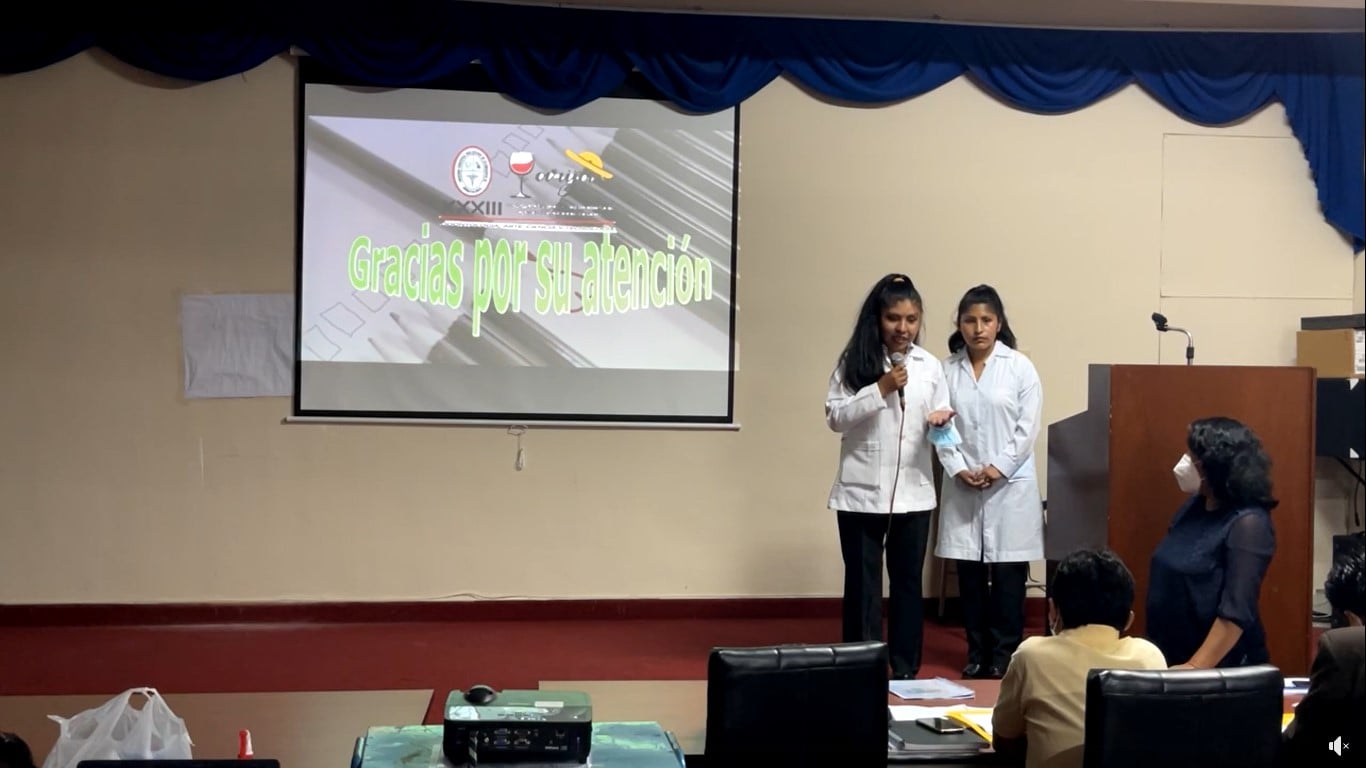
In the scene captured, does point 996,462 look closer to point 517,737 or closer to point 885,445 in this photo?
point 885,445

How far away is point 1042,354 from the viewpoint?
577 centimetres

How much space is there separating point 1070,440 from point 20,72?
454cm

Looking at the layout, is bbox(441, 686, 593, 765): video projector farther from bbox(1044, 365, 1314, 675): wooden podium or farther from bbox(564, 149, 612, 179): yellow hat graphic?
bbox(564, 149, 612, 179): yellow hat graphic

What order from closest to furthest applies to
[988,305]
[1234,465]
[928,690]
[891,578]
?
[928,690] < [1234,465] < [891,578] < [988,305]

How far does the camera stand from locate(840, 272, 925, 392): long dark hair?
4242 mm

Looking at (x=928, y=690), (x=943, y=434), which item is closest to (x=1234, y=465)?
(x=928, y=690)

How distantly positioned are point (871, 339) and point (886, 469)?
0.45 m

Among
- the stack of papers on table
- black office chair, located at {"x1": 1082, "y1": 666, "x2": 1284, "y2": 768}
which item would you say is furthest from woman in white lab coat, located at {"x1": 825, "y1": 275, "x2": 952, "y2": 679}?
black office chair, located at {"x1": 1082, "y1": 666, "x2": 1284, "y2": 768}

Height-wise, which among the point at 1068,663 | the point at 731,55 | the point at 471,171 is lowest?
the point at 1068,663

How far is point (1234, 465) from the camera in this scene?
3049mm

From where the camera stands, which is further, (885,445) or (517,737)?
(885,445)

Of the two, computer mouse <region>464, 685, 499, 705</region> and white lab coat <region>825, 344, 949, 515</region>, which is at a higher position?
white lab coat <region>825, 344, 949, 515</region>

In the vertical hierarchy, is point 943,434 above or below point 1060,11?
below

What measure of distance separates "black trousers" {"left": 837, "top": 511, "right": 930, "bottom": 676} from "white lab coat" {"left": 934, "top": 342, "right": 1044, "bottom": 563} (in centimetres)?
26
